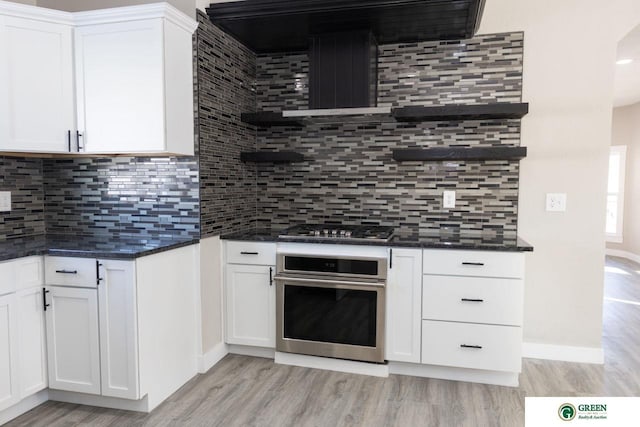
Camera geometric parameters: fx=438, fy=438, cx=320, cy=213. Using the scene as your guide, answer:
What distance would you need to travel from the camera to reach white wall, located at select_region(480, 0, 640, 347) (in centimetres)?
289

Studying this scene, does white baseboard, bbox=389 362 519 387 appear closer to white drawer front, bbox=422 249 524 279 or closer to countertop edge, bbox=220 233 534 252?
white drawer front, bbox=422 249 524 279

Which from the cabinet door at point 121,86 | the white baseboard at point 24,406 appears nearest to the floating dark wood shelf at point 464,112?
the cabinet door at point 121,86

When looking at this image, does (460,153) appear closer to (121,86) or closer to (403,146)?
(403,146)

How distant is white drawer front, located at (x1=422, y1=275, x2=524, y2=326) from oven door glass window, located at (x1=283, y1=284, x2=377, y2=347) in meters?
0.35

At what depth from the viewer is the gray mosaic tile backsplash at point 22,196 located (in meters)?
2.72

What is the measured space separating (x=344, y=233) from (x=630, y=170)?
6.34m

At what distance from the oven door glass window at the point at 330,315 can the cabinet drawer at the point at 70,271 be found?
114cm

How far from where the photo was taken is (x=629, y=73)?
4.62m

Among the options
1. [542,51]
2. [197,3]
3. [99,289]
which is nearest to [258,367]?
[99,289]

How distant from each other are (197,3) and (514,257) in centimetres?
244

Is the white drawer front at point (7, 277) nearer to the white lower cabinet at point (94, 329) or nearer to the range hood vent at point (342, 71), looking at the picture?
the white lower cabinet at point (94, 329)

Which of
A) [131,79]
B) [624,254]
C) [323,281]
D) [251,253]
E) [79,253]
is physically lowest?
[624,254]

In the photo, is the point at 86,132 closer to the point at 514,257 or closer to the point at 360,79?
the point at 360,79

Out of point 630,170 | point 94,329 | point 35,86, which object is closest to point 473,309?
point 94,329
